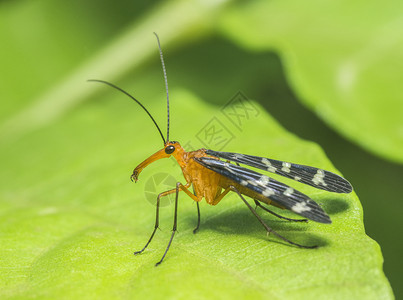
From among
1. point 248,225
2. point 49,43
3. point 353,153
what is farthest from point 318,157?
point 49,43

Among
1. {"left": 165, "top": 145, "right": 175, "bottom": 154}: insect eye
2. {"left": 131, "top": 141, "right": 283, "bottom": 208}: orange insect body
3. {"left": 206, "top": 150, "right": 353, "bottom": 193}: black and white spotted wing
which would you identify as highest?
{"left": 165, "top": 145, "right": 175, "bottom": 154}: insect eye

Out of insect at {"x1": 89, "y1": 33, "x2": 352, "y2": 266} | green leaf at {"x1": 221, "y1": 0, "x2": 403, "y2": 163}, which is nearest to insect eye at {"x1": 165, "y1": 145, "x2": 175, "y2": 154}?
insect at {"x1": 89, "y1": 33, "x2": 352, "y2": 266}

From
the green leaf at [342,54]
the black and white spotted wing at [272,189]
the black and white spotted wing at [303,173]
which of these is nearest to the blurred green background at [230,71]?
the green leaf at [342,54]

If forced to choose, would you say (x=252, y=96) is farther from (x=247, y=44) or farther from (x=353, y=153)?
(x=353, y=153)

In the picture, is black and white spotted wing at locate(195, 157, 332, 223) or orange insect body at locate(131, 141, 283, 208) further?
orange insect body at locate(131, 141, 283, 208)

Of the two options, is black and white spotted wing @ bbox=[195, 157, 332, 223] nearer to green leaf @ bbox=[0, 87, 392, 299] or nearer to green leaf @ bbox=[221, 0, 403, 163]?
green leaf @ bbox=[0, 87, 392, 299]

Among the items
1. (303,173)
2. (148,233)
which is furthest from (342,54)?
(148,233)

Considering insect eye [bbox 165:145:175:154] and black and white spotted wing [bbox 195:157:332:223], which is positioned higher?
insect eye [bbox 165:145:175:154]
